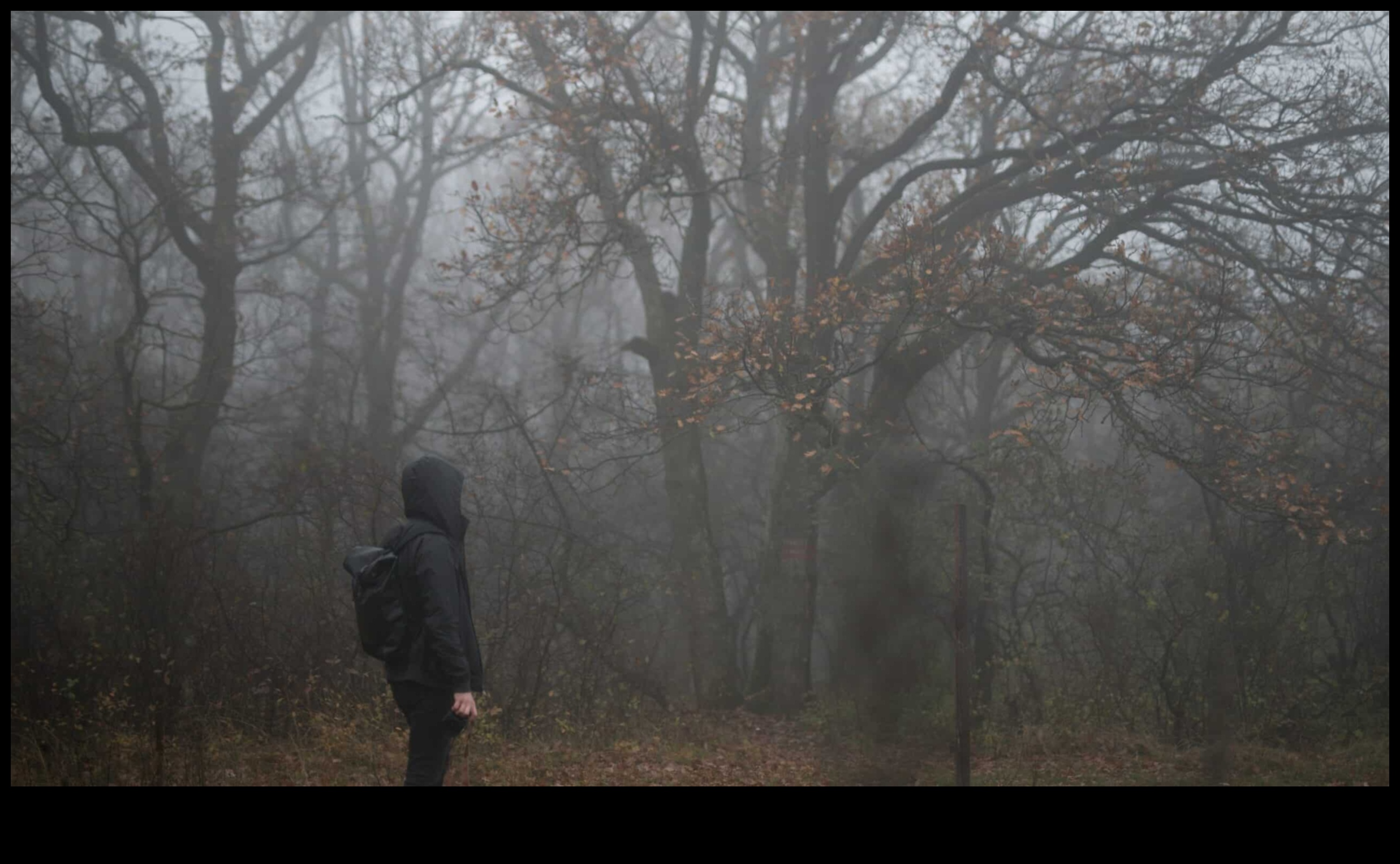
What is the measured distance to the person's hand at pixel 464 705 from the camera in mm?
4488

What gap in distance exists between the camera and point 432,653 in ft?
15.0

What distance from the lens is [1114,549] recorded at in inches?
464

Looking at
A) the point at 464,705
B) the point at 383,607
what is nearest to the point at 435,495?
the point at 383,607

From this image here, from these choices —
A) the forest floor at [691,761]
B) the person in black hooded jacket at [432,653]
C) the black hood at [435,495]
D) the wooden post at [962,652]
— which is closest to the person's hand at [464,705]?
the person in black hooded jacket at [432,653]

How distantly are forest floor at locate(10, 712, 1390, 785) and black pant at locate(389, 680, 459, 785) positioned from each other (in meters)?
2.74

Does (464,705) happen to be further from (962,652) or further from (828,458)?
(828,458)

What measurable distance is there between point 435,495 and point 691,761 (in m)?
5.02

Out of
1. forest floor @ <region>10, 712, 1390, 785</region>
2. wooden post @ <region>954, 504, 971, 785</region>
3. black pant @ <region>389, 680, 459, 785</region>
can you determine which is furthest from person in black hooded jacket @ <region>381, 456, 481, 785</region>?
wooden post @ <region>954, 504, 971, 785</region>

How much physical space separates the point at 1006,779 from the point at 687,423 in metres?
4.47

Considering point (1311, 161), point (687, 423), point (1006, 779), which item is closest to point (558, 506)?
point (687, 423)

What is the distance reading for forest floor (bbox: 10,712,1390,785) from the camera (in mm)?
7129

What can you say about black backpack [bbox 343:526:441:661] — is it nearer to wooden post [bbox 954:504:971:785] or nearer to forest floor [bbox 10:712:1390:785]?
forest floor [bbox 10:712:1390:785]
